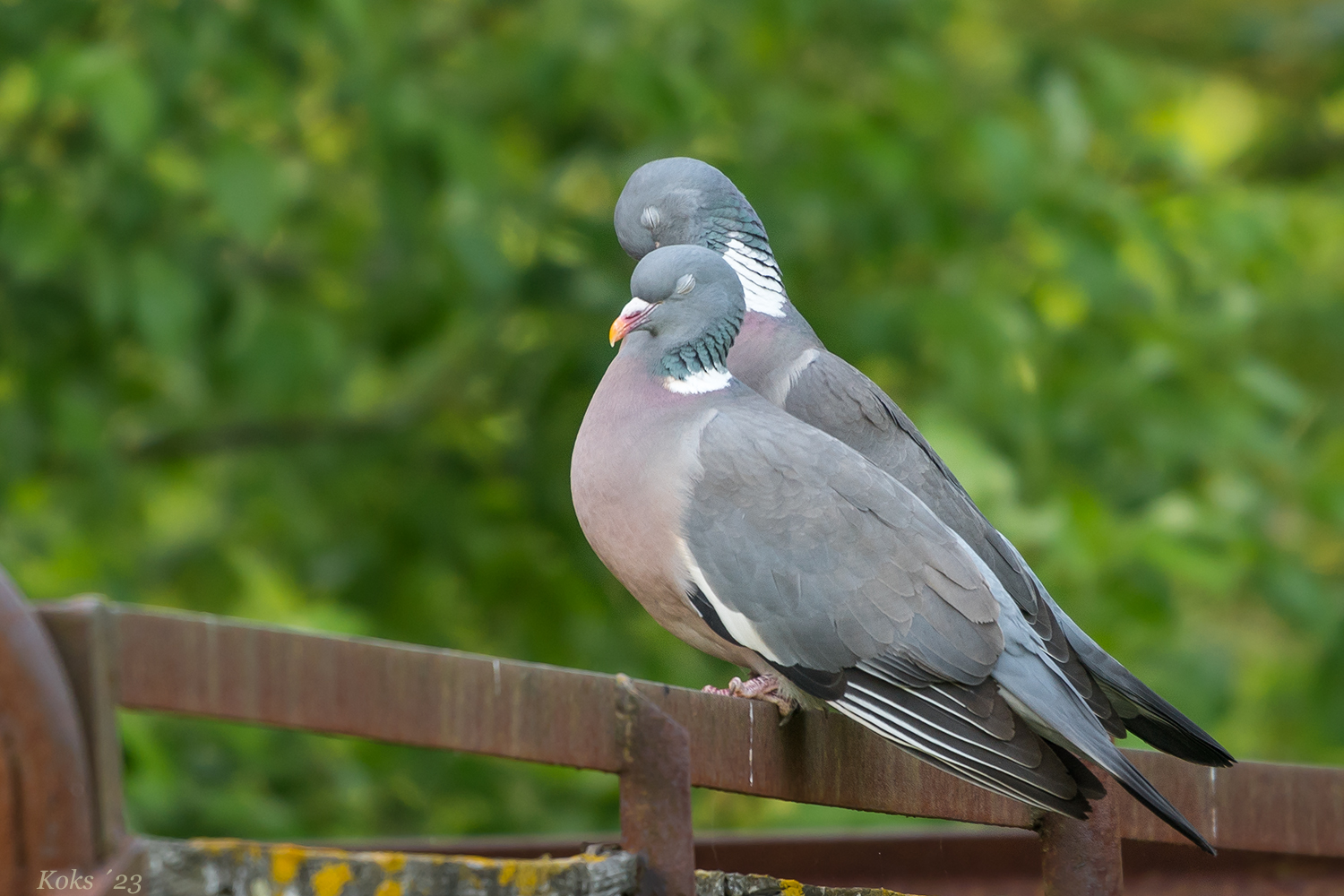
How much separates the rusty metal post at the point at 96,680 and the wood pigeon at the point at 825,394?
4.17 feet

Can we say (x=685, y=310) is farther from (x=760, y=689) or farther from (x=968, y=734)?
(x=968, y=734)

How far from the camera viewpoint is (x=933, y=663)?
6.56ft

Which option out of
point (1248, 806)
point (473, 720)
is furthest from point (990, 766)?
point (473, 720)

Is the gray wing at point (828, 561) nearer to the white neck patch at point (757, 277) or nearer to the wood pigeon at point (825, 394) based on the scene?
the wood pigeon at point (825, 394)

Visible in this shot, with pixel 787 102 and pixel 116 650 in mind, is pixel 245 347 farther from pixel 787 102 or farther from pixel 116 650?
pixel 116 650

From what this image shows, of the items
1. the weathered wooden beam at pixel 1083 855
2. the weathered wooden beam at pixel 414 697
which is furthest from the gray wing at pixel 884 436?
the weathered wooden beam at pixel 414 697

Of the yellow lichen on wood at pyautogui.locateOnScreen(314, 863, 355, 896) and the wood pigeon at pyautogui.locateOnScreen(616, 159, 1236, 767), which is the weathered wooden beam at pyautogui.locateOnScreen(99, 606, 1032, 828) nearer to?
the yellow lichen on wood at pyautogui.locateOnScreen(314, 863, 355, 896)

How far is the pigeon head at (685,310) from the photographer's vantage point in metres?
2.22

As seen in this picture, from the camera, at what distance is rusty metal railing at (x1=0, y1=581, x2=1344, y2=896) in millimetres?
874

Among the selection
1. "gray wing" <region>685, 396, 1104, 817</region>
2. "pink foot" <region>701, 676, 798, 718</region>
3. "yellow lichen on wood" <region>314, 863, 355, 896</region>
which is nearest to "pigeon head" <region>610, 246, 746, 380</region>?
"gray wing" <region>685, 396, 1104, 817</region>

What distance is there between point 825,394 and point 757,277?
0.89 feet

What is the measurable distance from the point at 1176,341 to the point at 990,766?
3.01m

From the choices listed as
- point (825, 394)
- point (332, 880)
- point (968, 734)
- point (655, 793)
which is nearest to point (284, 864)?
point (332, 880)

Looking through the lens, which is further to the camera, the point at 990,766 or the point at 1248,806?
the point at 1248,806
